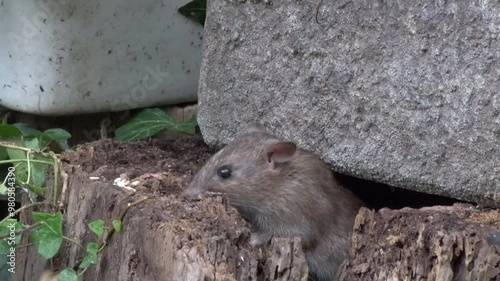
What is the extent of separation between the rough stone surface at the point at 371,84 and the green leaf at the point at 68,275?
0.87 metres

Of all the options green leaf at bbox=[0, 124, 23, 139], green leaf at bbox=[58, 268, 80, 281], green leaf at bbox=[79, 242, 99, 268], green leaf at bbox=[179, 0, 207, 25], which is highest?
green leaf at bbox=[179, 0, 207, 25]

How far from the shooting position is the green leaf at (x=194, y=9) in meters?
5.14

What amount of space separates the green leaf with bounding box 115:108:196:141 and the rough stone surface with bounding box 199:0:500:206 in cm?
51

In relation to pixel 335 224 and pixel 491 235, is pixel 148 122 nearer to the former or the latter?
pixel 335 224

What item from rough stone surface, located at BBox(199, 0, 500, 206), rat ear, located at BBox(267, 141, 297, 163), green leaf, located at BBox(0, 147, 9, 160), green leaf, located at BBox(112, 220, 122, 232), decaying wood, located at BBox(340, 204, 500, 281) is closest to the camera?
decaying wood, located at BBox(340, 204, 500, 281)

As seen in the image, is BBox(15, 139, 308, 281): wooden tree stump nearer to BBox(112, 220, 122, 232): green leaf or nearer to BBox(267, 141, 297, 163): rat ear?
BBox(112, 220, 122, 232): green leaf

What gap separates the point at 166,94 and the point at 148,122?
0.37 meters

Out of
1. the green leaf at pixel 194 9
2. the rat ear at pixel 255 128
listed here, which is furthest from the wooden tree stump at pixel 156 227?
the green leaf at pixel 194 9

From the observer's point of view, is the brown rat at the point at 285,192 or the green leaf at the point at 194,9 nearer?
the brown rat at the point at 285,192

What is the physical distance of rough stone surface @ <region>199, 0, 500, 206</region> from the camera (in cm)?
339

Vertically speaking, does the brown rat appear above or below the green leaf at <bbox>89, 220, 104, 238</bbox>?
above

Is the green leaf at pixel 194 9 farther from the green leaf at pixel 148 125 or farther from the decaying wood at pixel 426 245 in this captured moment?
the decaying wood at pixel 426 245

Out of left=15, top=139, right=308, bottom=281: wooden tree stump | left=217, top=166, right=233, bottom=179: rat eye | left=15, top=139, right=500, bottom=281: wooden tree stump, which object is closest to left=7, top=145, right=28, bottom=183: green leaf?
left=15, top=139, right=308, bottom=281: wooden tree stump

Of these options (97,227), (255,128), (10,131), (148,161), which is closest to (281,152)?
(255,128)
